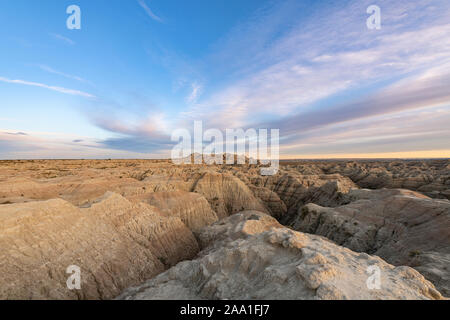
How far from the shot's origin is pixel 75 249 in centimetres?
1056

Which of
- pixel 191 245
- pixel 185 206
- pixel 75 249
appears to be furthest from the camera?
pixel 185 206

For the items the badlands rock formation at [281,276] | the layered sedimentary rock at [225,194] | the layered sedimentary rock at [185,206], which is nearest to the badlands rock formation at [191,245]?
the badlands rock formation at [281,276]

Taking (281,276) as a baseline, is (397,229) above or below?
below

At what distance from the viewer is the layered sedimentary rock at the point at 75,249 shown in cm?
843

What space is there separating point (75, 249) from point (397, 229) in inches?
968

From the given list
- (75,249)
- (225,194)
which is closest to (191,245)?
(75,249)

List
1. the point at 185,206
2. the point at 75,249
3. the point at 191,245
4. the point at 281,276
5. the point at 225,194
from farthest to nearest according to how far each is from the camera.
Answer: the point at 225,194, the point at 185,206, the point at 191,245, the point at 75,249, the point at 281,276

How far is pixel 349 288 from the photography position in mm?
5457

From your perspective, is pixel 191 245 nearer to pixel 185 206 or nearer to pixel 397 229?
pixel 185 206

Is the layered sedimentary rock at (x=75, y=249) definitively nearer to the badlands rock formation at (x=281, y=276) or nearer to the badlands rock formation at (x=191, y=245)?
the badlands rock formation at (x=191, y=245)

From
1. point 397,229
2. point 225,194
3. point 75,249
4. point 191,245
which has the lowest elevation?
point 191,245
